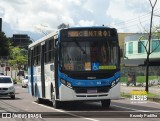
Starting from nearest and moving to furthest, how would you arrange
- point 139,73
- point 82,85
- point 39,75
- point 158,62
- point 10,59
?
1. point 82,85
2. point 39,75
3. point 139,73
4. point 158,62
5. point 10,59

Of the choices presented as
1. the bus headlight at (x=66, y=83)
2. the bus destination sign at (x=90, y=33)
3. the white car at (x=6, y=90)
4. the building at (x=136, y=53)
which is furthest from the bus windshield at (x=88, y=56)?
the building at (x=136, y=53)

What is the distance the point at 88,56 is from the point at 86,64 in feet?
1.12

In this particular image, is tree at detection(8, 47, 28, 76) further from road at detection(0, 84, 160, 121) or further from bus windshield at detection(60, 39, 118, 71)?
bus windshield at detection(60, 39, 118, 71)

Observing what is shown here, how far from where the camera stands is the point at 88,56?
19.2 meters

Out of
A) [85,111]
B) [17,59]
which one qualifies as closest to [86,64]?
[85,111]

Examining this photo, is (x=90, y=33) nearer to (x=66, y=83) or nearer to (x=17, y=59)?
(x=66, y=83)

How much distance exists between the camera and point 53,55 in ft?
66.2

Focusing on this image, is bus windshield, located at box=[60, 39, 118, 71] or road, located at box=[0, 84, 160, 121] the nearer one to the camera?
road, located at box=[0, 84, 160, 121]

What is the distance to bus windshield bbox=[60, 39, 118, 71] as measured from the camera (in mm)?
19156

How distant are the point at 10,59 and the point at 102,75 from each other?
108m

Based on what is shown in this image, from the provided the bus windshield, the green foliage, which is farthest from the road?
the green foliage

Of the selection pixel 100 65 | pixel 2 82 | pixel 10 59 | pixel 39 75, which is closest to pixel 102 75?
pixel 100 65

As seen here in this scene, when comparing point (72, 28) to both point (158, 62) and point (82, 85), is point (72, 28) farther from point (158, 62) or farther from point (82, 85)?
point (158, 62)

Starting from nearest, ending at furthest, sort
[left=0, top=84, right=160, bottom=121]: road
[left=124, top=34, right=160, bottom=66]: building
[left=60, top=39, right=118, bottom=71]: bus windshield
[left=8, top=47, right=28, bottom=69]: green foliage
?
[left=0, top=84, right=160, bottom=121]: road, [left=60, top=39, right=118, bottom=71]: bus windshield, [left=124, top=34, right=160, bottom=66]: building, [left=8, top=47, right=28, bottom=69]: green foliage
